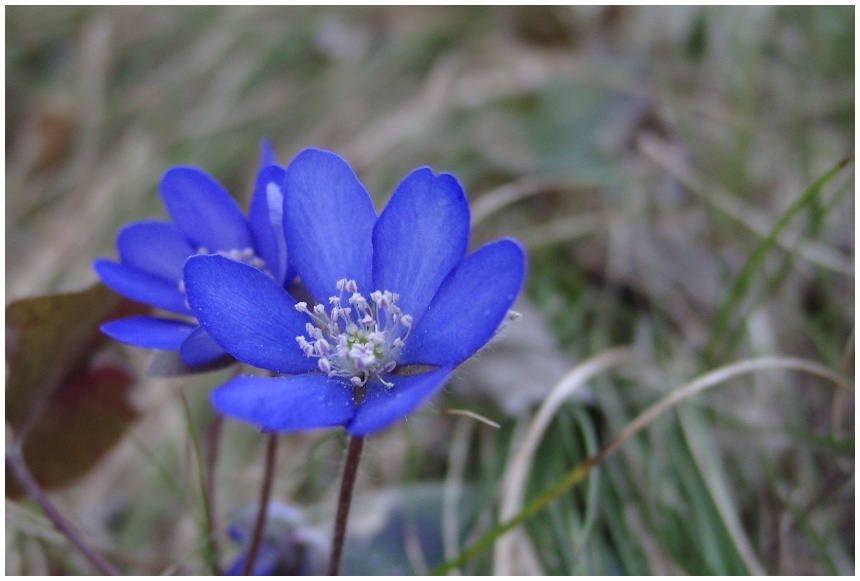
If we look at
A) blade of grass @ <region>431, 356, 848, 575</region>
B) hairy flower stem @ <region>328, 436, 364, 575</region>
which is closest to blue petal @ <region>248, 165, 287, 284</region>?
hairy flower stem @ <region>328, 436, 364, 575</region>

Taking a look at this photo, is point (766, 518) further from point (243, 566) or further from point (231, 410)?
point (231, 410)

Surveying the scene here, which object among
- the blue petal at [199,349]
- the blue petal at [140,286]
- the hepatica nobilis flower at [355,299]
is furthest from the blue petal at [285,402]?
the blue petal at [140,286]

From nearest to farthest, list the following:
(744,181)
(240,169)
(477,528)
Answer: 1. (477,528)
2. (744,181)
3. (240,169)

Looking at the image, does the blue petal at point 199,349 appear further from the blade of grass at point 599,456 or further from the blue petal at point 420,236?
the blade of grass at point 599,456

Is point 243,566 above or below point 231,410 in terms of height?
below

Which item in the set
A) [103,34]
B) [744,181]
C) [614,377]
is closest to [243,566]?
[614,377]

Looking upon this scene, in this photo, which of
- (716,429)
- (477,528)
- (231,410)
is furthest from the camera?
(716,429)

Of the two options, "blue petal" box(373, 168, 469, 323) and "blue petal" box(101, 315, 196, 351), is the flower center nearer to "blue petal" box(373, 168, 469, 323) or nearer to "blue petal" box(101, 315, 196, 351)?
"blue petal" box(373, 168, 469, 323)

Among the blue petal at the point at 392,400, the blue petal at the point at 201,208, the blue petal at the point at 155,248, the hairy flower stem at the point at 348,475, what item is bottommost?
the hairy flower stem at the point at 348,475
